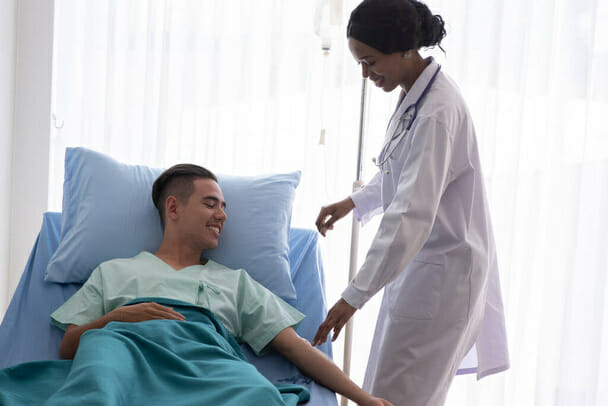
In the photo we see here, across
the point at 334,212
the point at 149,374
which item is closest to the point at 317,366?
the point at 149,374

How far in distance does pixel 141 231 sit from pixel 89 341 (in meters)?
0.67

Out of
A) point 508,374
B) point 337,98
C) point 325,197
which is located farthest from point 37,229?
point 508,374

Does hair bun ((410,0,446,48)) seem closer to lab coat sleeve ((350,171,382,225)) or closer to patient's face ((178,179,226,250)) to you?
lab coat sleeve ((350,171,382,225))

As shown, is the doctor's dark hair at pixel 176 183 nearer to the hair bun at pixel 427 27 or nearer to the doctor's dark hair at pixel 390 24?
the doctor's dark hair at pixel 390 24

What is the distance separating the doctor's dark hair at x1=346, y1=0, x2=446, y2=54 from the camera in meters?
1.35

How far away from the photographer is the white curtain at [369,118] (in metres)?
2.31

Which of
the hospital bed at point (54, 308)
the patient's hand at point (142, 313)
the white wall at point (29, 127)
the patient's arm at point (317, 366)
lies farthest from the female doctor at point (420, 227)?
the white wall at point (29, 127)

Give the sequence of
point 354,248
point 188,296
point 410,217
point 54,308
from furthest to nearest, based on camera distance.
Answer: point 354,248 → point 54,308 → point 188,296 → point 410,217

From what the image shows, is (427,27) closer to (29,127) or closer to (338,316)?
(338,316)

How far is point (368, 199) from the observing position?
72.4 inches

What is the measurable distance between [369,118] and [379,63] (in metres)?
1.05

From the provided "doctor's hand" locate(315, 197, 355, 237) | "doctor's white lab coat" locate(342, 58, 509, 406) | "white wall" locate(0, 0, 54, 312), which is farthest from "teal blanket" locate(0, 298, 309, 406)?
"white wall" locate(0, 0, 54, 312)

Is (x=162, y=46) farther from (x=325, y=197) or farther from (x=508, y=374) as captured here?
(x=508, y=374)

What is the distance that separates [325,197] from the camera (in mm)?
2480
